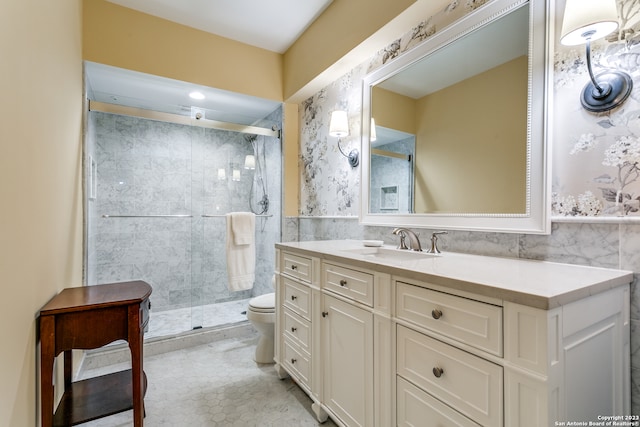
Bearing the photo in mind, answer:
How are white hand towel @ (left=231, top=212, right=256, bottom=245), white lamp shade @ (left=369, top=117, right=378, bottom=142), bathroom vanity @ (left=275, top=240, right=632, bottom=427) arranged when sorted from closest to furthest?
bathroom vanity @ (left=275, top=240, right=632, bottom=427)
white lamp shade @ (left=369, top=117, right=378, bottom=142)
white hand towel @ (left=231, top=212, right=256, bottom=245)

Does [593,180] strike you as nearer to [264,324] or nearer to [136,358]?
[136,358]

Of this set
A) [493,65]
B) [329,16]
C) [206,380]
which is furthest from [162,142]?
[493,65]

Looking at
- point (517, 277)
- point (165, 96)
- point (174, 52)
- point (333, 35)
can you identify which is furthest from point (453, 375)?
point (165, 96)

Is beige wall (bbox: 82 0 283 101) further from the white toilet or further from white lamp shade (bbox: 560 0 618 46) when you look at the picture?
white lamp shade (bbox: 560 0 618 46)

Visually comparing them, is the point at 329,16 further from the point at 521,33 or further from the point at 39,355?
the point at 39,355

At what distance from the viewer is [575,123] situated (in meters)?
1.13

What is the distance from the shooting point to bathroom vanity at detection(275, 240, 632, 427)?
77 centimetres

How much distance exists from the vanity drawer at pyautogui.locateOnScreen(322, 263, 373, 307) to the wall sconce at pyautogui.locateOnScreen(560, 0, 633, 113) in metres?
1.05

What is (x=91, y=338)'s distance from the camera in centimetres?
129

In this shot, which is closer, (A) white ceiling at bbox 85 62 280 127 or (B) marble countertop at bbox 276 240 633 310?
(B) marble countertop at bbox 276 240 633 310

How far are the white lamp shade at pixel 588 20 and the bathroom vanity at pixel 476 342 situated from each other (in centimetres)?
81

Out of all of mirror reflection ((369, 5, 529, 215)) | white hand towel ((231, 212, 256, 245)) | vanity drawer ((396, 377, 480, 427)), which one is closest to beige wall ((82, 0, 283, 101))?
white hand towel ((231, 212, 256, 245))

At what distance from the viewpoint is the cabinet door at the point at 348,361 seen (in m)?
1.30

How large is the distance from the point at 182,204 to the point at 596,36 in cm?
352
